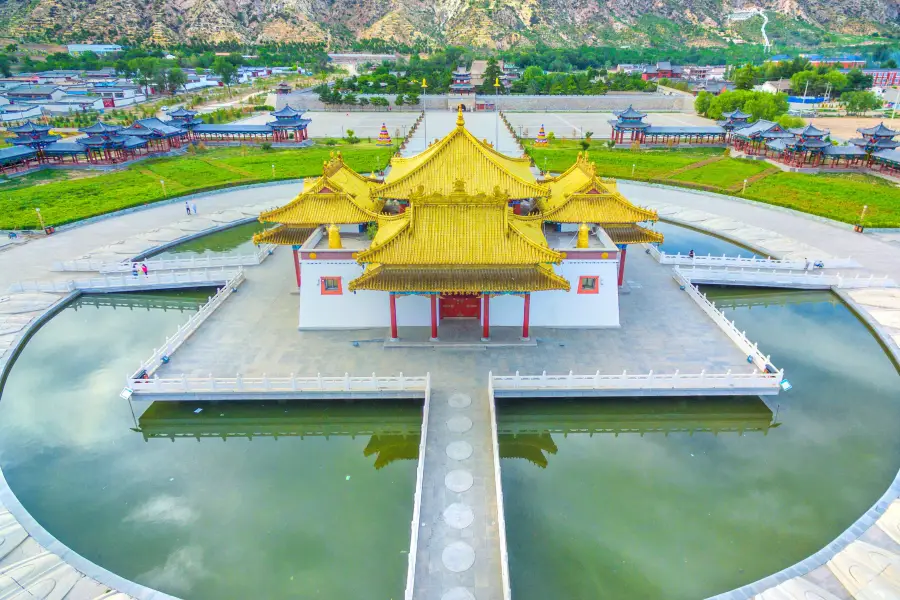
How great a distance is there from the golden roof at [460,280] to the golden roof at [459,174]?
5.17 meters

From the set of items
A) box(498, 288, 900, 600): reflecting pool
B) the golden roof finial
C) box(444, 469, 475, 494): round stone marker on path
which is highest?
the golden roof finial

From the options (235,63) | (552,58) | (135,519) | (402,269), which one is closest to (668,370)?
(402,269)

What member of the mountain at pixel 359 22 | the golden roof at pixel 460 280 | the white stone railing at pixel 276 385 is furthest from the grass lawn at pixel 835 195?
the mountain at pixel 359 22

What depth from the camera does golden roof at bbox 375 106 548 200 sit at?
25906 millimetres

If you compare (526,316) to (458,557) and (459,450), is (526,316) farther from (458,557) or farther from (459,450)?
(458,557)

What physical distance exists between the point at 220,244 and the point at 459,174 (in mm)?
20973

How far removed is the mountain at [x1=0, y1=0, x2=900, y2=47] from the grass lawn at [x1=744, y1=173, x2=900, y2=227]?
13641cm

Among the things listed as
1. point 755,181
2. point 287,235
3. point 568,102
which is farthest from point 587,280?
point 568,102

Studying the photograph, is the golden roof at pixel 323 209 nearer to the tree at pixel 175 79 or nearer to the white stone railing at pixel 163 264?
the white stone railing at pixel 163 264

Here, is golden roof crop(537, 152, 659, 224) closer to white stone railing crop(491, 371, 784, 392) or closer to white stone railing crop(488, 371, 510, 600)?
white stone railing crop(491, 371, 784, 392)

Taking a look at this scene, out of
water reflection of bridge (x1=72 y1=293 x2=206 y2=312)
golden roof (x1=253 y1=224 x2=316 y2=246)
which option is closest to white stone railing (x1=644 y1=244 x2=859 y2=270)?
golden roof (x1=253 y1=224 x2=316 y2=246)

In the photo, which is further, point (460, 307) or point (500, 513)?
point (460, 307)

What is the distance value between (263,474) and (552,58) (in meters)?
136

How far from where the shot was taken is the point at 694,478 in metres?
18.7
